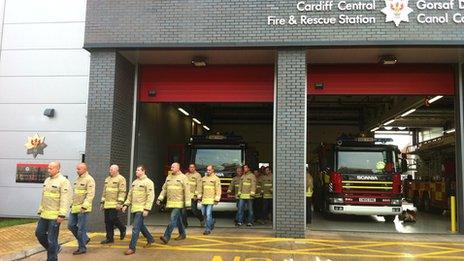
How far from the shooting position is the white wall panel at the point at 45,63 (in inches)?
611

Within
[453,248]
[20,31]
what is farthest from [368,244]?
[20,31]

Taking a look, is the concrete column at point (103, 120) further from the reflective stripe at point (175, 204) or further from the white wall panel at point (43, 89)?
the reflective stripe at point (175, 204)

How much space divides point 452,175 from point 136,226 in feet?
43.9

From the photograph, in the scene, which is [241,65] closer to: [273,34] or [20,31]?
[273,34]

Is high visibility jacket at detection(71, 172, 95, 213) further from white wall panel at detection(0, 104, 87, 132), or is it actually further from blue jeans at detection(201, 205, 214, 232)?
white wall panel at detection(0, 104, 87, 132)

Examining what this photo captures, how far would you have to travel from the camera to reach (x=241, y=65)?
47.9 ft

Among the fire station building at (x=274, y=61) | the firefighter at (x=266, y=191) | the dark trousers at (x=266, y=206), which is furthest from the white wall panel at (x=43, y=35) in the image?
the dark trousers at (x=266, y=206)

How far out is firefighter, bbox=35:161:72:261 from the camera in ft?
27.5

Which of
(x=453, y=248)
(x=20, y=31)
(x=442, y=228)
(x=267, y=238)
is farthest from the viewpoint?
(x=20, y=31)

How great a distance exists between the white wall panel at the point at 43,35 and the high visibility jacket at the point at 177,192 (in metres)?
6.79

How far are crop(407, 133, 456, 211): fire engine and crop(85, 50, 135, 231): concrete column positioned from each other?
11310 millimetres

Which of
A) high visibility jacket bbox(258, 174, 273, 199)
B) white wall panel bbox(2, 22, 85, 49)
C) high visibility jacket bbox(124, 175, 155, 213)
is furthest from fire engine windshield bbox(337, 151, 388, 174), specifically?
white wall panel bbox(2, 22, 85, 49)

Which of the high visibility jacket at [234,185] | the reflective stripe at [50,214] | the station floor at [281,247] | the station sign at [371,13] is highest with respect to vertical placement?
the station sign at [371,13]

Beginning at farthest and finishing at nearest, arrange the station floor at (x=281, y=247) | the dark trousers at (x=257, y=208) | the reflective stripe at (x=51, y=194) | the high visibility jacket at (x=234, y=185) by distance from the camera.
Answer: the dark trousers at (x=257, y=208) < the high visibility jacket at (x=234, y=185) < the station floor at (x=281, y=247) < the reflective stripe at (x=51, y=194)
